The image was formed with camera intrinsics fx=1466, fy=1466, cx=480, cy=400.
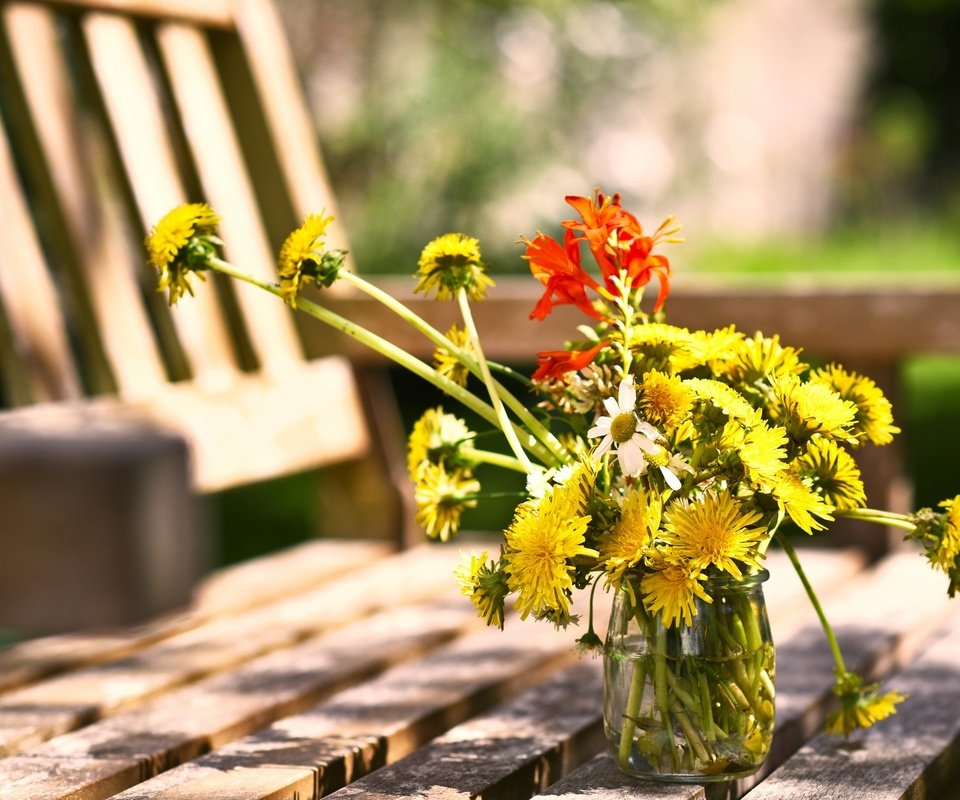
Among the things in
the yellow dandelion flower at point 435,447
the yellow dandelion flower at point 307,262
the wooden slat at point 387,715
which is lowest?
the wooden slat at point 387,715

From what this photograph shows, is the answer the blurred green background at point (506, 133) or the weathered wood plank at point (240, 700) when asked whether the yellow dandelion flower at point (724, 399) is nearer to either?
the weathered wood plank at point (240, 700)

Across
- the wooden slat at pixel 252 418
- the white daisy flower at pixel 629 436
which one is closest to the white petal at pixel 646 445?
the white daisy flower at pixel 629 436

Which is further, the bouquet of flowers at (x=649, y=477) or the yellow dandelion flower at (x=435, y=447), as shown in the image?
the yellow dandelion flower at (x=435, y=447)

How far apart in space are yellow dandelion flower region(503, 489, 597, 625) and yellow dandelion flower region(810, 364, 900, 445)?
0.34 m

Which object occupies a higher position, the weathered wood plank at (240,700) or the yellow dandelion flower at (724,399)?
the yellow dandelion flower at (724,399)

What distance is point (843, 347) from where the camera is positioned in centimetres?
253

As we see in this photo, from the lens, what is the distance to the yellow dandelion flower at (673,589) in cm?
122

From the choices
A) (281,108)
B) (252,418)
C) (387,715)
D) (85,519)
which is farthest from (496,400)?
(281,108)

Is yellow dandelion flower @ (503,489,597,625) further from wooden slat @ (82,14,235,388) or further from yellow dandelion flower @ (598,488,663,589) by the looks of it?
wooden slat @ (82,14,235,388)

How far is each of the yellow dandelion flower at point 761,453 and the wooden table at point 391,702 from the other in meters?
0.31

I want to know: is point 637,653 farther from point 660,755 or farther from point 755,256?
point 755,256

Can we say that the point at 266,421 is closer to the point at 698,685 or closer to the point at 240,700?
the point at 240,700

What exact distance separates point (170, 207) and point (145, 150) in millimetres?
105

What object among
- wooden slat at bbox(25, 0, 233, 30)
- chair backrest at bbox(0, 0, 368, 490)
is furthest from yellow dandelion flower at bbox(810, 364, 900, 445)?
wooden slat at bbox(25, 0, 233, 30)
